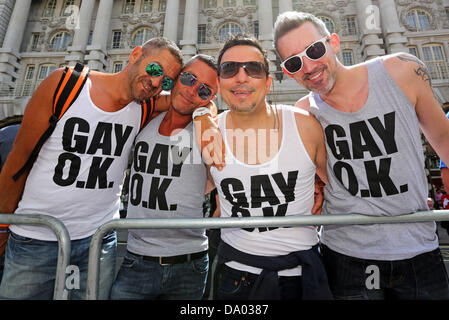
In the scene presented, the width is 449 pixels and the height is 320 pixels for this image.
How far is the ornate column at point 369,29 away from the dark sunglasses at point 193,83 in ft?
59.0

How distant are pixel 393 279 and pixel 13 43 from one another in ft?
91.8

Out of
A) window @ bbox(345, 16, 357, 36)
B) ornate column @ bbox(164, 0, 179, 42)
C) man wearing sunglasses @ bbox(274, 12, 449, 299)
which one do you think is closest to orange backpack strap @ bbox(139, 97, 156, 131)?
man wearing sunglasses @ bbox(274, 12, 449, 299)

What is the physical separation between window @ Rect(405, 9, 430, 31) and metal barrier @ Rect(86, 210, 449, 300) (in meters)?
23.2

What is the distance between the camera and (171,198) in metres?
1.72

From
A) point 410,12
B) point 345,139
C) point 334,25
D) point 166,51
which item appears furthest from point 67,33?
point 410,12

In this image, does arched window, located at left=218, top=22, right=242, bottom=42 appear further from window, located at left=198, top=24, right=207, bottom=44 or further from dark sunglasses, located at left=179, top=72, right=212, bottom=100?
dark sunglasses, located at left=179, top=72, right=212, bottom=100

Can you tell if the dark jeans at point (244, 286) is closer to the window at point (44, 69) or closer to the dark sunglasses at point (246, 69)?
the dark sunglasses at point (246, 69)

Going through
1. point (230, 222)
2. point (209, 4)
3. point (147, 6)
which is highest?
point (147, 6)

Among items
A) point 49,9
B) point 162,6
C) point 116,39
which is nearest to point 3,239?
point 116,39

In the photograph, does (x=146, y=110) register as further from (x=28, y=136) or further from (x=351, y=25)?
(x=351, y=25)

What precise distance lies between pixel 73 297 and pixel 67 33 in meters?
26.8

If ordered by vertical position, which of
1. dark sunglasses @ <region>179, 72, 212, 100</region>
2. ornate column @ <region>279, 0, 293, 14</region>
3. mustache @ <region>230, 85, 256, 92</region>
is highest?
ornate column @ <region>279, 0, 293, 14</region>

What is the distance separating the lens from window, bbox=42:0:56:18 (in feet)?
71.2

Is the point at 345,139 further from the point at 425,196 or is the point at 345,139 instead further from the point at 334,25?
the point at 334,25
